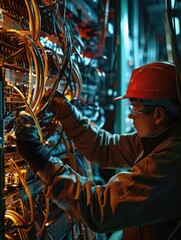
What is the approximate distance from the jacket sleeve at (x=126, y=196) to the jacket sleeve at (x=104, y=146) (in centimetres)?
52

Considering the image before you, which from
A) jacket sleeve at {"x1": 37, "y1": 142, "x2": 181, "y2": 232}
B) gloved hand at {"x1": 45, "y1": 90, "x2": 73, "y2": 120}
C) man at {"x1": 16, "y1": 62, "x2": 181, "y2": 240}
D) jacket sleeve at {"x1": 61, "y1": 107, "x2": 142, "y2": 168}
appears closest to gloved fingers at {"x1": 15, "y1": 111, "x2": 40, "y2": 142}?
man at {"x1": 16, "y1": 62, "x2": 181, "y2": 240}

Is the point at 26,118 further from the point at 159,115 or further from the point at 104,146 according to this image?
the point at 104,146

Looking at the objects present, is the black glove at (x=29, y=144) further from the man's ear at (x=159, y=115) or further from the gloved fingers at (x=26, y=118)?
the man's ear at (x=159, y=115)

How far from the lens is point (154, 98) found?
125cm

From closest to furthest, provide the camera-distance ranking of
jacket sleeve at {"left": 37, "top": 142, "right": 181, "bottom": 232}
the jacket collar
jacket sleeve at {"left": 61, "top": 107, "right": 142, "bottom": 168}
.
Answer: jacket sleeve at {"left": 37, "top": 142, "right": 181, "bottom": 232} → the jacket collar → jacket sleeve at {"left": 61, "top": 107, "right": 142, "bottom": 168}

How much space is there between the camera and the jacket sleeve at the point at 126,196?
1039 millimetres

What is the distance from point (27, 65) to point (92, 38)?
46.0 inches

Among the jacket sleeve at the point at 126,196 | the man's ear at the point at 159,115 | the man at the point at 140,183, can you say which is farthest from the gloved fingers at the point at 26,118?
the man's ear at the point at 159,115

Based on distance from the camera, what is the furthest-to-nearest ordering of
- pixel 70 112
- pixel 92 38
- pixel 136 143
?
pixel 92 38, pixel 136 143, pixel 70 112

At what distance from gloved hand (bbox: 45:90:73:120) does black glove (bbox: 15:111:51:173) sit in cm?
40

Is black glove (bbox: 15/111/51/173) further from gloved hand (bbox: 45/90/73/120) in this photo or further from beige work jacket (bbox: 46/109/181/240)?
gloved hand (bbox: 45/90/73/120)

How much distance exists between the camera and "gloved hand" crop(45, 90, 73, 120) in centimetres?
147

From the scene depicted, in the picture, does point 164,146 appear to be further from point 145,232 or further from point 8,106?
point 8,106

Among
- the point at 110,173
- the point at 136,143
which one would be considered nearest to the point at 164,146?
the point at 136,143
